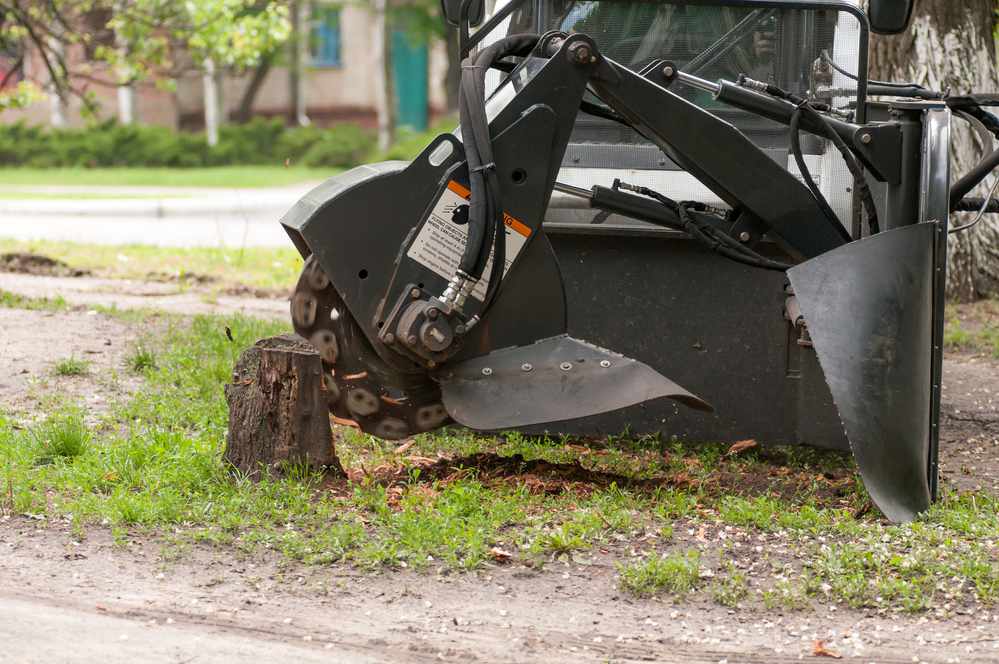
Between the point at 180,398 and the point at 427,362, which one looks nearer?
the point at 427,362

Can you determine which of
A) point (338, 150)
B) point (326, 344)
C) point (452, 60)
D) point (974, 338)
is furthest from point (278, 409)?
point (452, 60)

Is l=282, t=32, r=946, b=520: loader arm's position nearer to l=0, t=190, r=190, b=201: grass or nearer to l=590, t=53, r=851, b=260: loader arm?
l=590, t=53, r=851, b=260: loader arm

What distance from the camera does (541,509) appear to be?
5.34 m

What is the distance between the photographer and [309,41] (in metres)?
32.4

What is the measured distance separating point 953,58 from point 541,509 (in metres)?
6.82

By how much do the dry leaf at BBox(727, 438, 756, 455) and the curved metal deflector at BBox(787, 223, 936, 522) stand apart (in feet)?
4.36

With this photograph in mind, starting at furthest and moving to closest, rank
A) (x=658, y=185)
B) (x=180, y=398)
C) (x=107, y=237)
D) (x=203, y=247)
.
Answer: (x=107, y=237), (x=203, y=247), (x=180, y=398), (x=658, y=185)

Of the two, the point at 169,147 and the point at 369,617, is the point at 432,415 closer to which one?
the point at 369,617

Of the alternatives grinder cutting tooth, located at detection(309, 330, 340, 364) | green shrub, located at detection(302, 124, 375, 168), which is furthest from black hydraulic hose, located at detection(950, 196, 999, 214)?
green shrub, located at detection(302, 124, 375, 168)

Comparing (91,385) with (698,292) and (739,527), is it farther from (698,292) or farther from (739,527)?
(739,527)

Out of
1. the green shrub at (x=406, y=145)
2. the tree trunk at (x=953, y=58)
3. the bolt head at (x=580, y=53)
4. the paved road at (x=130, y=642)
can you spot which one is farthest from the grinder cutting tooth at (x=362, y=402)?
the green shrub at (x=406, y=145)

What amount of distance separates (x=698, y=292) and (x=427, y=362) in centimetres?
160

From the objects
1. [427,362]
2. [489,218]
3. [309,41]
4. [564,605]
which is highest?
[309,41]

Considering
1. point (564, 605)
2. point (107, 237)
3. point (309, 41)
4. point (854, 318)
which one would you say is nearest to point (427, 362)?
point (564, 605)
